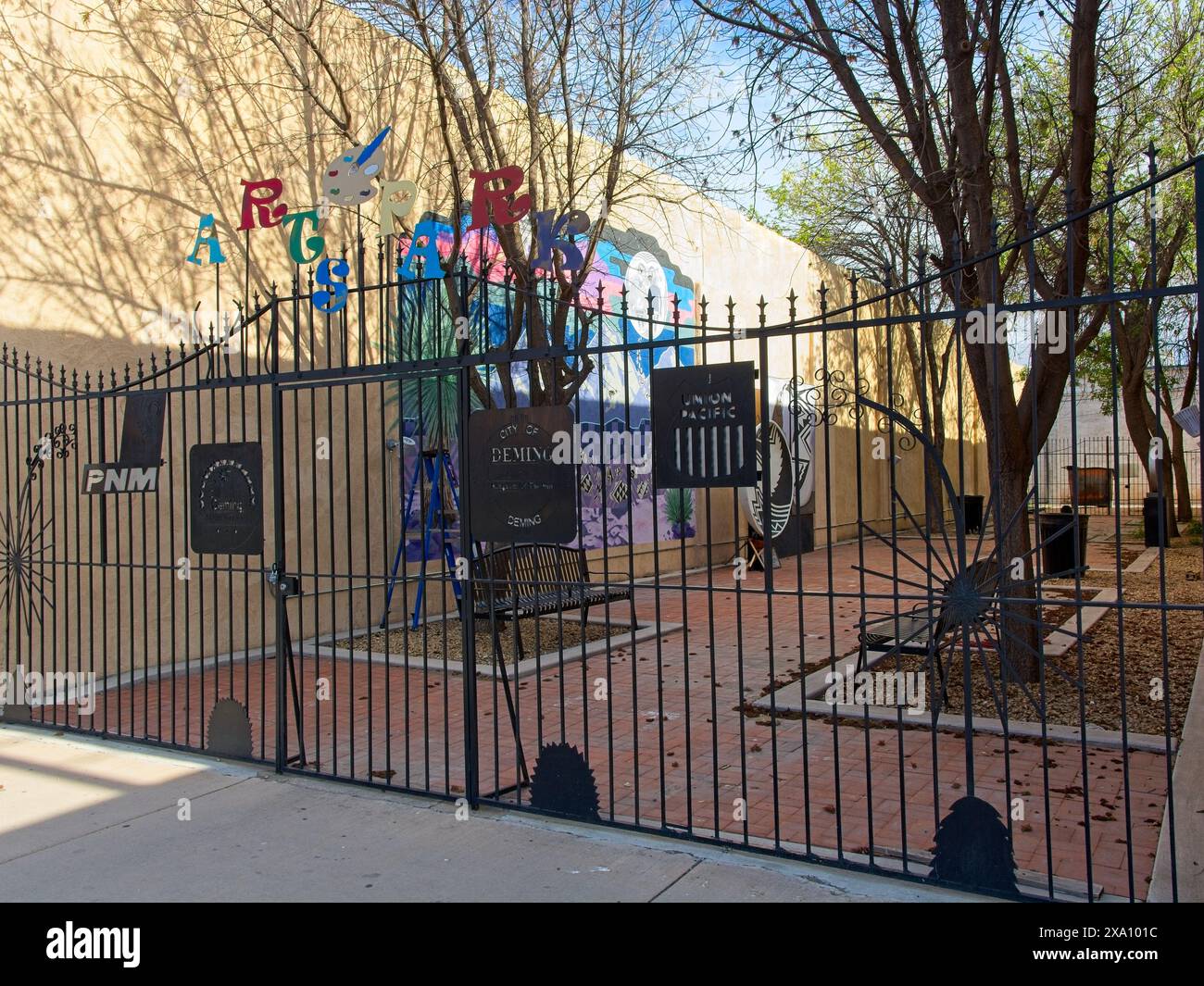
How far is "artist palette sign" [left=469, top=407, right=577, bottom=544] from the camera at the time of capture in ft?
17.6

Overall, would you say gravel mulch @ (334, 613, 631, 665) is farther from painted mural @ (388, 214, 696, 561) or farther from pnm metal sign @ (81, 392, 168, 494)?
pnm metal sign @ (81, 392, 168, 494)

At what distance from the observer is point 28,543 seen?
8.19 meters

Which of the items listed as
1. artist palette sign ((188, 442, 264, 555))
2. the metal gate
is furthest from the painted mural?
artist palette sign ((188, 442, 264, 555))

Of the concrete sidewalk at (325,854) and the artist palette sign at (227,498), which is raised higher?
the artist palette sign at (227,498)

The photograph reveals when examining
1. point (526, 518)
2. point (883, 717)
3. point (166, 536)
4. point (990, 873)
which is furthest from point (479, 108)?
point (990, 873)

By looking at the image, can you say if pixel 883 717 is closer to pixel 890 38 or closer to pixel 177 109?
pixel 890 38

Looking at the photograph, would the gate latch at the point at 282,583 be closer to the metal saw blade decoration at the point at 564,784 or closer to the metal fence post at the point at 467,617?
the metal fence post at the point at 467,617

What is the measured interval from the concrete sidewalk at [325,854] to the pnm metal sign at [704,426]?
1800mm

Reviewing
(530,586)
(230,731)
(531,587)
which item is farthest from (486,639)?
(230,731)

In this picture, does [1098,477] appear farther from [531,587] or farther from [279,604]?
[279,604]

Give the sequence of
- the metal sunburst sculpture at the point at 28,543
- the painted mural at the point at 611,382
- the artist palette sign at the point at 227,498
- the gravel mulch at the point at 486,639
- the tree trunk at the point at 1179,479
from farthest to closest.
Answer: the tree trunk at the point at 1179,479 → the painted mural at the point at 611,382 → the gravel mulch at the point at 486,639 → the metal sunburst sculpture at the point at 28,543 → the artist palette sign at the point at 227,498

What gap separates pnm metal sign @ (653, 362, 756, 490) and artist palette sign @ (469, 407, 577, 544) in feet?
1.80

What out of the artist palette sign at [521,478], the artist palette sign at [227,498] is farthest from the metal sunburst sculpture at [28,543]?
the artist palette sign at [521,478]

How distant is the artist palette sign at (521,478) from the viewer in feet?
17.6
